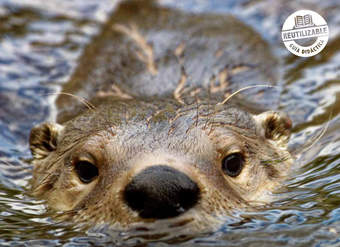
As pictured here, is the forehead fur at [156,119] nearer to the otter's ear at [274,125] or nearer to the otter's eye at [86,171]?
the otter's ear at [274,125]

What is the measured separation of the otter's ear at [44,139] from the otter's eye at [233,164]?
127 cm

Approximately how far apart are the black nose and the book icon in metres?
0.93

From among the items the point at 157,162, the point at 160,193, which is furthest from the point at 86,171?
the point at 160,193

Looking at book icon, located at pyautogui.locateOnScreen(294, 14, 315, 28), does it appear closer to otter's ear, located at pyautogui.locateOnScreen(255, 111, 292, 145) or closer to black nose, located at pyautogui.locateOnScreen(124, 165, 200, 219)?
black nose, located at pyautogui.locateOnScreen(124, 165, 200, 219)

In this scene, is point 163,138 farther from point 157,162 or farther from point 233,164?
point 233,164

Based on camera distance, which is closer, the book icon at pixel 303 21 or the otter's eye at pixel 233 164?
the book icon at pixel 303 21

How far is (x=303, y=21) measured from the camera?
3.09 metres

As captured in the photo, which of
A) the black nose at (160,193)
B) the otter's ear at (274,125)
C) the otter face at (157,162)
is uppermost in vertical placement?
the otter's ear at (274,125)

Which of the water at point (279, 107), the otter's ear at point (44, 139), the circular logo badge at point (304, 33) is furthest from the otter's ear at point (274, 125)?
the otter's ear at point (44, 139)

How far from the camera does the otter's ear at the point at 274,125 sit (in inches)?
162

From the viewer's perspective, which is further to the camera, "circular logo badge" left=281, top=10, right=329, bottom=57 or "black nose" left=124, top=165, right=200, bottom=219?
"circular logo badge" left=281, top=10, right=329, bottom=57

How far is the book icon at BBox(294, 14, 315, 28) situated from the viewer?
3059 mm

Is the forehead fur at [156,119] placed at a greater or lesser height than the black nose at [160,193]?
greater

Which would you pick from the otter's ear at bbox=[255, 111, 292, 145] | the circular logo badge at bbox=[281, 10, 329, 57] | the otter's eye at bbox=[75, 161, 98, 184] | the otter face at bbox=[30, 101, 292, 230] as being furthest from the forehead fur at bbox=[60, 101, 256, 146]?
the circular logo badge at bbox=[281, 10, 329, 57]
